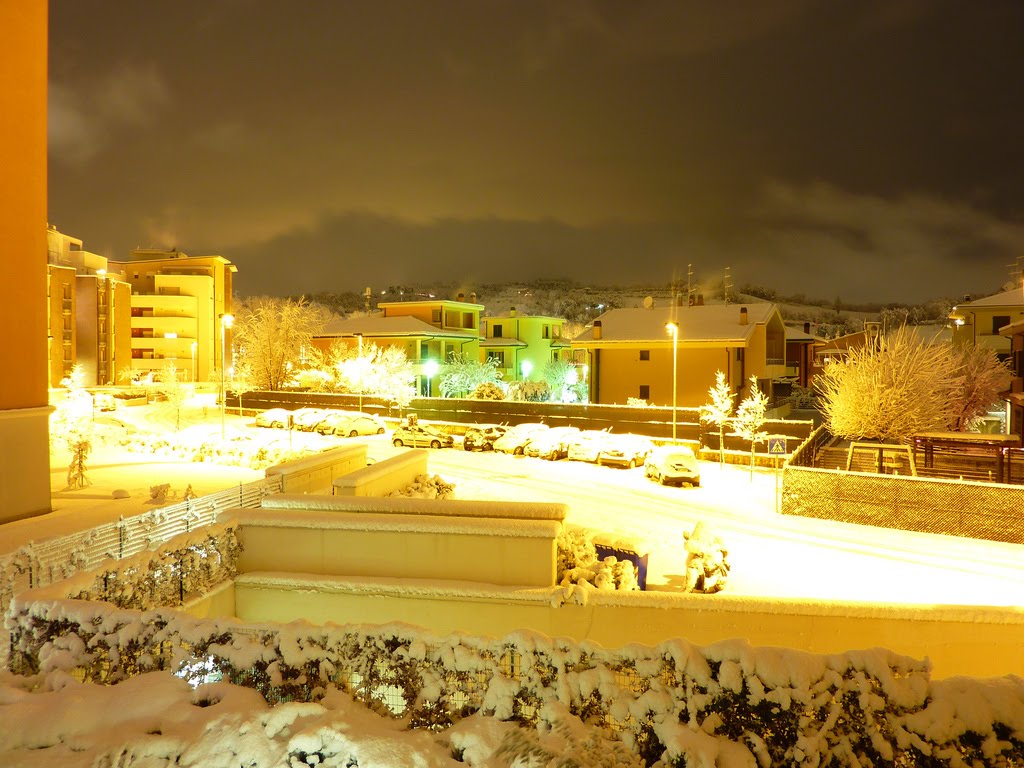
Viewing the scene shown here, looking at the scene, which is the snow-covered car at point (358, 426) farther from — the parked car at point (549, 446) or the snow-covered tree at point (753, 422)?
the snow-covered tree at point (753, 422)

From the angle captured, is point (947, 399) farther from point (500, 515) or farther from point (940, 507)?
point (500, 515)

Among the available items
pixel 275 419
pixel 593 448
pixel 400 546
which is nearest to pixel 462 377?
pixel 275 419

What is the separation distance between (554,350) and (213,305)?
39.7 m

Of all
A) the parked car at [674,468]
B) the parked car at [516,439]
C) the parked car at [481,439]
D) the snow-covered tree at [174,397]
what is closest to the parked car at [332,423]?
the snow-covered tree at [174,397]

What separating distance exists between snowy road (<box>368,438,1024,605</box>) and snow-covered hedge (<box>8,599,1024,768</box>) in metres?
7.62

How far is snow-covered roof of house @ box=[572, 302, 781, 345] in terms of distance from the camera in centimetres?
3856

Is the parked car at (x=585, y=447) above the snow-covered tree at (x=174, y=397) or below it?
below

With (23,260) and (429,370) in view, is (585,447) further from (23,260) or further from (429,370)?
(429,370)

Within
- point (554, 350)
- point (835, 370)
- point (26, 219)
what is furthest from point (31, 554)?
point (554, 350)

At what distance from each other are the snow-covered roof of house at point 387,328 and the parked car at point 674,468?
29.7 m

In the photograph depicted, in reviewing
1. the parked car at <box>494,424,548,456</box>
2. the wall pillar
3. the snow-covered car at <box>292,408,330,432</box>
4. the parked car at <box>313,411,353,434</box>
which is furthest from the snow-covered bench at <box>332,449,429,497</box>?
the snow-covered car at <box>292,408,330,432</box>

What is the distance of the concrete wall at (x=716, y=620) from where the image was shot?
895 cm

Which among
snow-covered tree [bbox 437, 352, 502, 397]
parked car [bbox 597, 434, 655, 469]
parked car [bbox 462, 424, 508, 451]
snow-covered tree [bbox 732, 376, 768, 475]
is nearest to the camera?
snow-covered tree [bbox 732, 376, 768, 475]

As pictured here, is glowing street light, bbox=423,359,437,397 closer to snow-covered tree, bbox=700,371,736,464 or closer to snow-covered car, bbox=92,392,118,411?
snow-covered car, bbox=92,392,118,411
